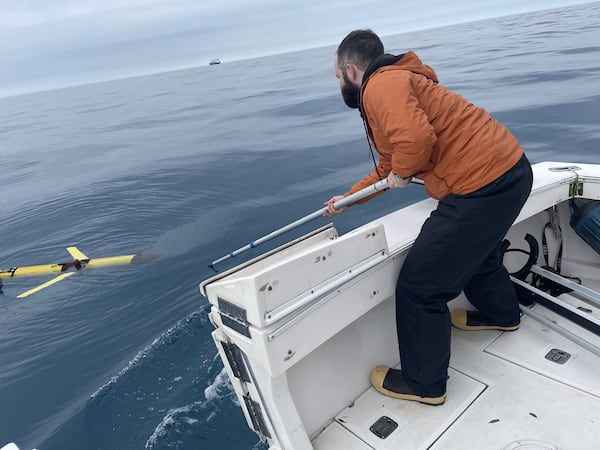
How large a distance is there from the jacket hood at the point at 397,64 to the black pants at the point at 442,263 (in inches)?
26.5

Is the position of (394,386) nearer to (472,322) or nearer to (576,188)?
(472,322)

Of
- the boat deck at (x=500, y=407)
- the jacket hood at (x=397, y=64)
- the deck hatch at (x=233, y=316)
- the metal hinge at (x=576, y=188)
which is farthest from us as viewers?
the metal hinge at (x=576, y=188)

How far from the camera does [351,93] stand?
2.38m

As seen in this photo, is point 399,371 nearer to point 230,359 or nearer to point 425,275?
point 425,275

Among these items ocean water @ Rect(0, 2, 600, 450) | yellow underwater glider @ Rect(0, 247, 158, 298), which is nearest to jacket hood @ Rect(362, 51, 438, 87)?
ocean water @ Rect(0, 2, 600, 450)

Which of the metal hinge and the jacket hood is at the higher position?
the jacket hood

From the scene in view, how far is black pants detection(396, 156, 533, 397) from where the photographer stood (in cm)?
212

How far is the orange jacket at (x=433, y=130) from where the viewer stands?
1.89 metres

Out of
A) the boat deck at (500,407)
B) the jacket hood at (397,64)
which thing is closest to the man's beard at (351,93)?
the jacket hood at (397,64)

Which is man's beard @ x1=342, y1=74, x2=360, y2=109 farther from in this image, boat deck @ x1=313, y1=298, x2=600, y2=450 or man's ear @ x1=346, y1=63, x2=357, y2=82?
boat deck @ x1=313, y1=298, x2=600, y2=450

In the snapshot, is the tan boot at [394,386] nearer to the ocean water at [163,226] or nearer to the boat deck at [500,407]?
the boat deck at [500,407]

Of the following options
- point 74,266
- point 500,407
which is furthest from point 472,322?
point 74,266

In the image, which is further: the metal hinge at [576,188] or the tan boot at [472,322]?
the metal hinge at [576,188]

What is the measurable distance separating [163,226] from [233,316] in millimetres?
7157
